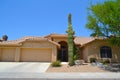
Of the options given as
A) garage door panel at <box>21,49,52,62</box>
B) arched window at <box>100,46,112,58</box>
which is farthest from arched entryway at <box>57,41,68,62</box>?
arched window at <box>100,46,112,58</box>

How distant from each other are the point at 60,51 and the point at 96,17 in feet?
39.6

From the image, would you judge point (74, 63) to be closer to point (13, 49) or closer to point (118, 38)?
point (118, 38)

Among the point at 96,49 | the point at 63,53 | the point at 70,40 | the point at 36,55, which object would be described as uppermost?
the point at 70,40

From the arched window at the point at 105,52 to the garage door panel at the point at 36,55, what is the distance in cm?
872

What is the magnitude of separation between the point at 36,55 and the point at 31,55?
857 mm

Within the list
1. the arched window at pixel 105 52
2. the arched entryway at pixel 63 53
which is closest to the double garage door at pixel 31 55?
the arched entryway at pixel 63 53

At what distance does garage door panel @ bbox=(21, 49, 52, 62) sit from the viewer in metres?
27.0

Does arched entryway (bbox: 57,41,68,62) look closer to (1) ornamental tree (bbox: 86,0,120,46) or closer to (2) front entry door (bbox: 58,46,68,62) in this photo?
(2) front entry door (bbox: 58,46,68,62)

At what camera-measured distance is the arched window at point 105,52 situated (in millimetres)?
25752

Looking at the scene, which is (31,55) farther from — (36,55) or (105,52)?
(105,52)

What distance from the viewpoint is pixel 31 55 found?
27.1m

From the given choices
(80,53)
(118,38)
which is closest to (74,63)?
(118,38)

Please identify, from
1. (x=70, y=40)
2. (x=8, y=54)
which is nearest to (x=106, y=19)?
(x=70, y=40)

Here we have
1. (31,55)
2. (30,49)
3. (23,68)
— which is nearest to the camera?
(23,68)
